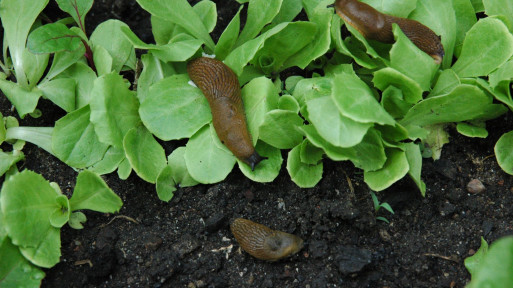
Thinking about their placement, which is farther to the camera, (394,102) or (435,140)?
(435,140)

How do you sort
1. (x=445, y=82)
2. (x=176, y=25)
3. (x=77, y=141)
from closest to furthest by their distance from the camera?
1. (x=445, y=82)
2. (x=77, y=141)
3. (x=176, y=25)

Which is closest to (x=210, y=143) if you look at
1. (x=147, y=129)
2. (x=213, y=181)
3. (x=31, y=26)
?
(x=213, y=181)

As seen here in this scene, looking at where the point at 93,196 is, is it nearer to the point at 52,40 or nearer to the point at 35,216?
the point at 35,216

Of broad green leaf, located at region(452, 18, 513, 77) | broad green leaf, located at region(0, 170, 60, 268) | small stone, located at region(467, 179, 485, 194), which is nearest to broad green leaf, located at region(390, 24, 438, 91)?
broad green leaf, located at region(452, 18, 513, 77)

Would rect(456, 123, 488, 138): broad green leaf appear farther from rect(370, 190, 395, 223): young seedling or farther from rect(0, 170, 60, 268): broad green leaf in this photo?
rect(0, 170, 60, 268): broad green leaf

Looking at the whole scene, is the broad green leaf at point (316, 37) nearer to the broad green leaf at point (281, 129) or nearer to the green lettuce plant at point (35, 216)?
the broad green leaf at point (281, 129)

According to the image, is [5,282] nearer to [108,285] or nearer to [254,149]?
[108,285]

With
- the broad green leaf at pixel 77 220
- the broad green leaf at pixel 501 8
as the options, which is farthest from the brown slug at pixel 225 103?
the broad green leaf at pixel 501 8

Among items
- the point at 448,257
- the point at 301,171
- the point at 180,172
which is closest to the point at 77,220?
the point at 180,172
